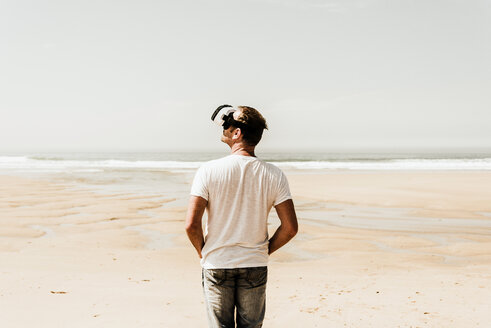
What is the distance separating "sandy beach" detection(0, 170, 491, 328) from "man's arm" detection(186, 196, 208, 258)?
7.23ft

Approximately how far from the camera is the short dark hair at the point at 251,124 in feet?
8.57

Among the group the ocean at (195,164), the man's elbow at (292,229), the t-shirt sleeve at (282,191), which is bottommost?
the ocean at (195,164)

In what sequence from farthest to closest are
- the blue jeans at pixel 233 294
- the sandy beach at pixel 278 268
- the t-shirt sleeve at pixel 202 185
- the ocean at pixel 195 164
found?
the ocean at pixel 195 164 → the sandy beach at pixel 278 268 → the blue jeans at pixel 233 294 → the t-shirt sleeve at pixel 202 185

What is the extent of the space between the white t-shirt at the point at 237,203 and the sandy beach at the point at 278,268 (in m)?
2.22

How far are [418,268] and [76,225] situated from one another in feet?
25.9

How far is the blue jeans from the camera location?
263 cm

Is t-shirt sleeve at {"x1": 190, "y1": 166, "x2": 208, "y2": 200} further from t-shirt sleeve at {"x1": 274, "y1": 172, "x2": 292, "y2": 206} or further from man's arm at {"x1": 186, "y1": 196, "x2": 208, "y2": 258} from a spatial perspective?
t-shirt sleeve at {"x1": 274, "y1": 172, "x2": 292, "y2": 206}

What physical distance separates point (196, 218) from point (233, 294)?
0.53 metres

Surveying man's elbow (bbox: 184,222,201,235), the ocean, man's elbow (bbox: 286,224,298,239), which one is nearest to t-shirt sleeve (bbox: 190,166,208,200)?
man's elbow (bbox: 184,222,201,235)

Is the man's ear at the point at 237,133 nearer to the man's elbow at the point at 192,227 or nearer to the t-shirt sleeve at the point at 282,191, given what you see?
the t-shirt sleeve at the point at 282,191

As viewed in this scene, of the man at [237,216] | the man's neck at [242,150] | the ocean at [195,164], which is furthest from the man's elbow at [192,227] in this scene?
the ocean at [195,164]

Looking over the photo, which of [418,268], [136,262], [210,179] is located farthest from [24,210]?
[210,179]

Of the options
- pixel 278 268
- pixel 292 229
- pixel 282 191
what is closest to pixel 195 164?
pixel 278 268

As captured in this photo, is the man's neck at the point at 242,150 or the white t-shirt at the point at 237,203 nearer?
the white t-shirt at the point at 237,203
